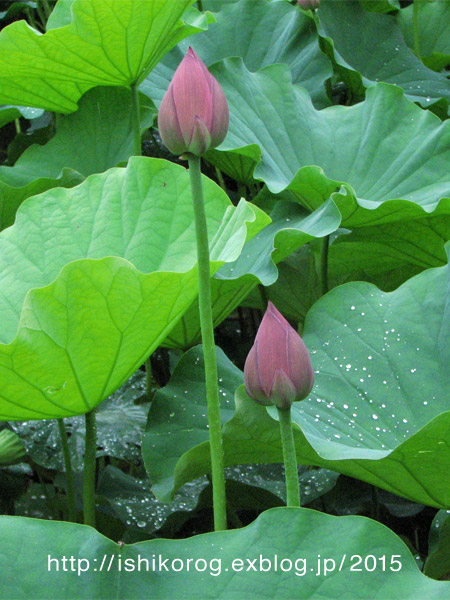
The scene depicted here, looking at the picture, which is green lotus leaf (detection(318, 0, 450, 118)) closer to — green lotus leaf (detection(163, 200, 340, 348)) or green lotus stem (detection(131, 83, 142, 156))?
green lotus stem (detection(131, 83, 142, 156))

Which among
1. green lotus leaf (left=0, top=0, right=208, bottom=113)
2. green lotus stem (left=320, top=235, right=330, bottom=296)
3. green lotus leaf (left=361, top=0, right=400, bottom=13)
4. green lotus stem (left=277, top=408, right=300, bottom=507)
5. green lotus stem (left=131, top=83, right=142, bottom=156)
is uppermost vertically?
green lotus leaf (left=0, top=0, right=208, bottom=113)

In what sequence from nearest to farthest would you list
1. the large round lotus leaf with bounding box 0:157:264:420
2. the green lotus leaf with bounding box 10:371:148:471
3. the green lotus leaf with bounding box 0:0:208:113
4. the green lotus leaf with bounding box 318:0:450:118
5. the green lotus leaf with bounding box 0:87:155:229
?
the large round lotus leaf with bounding box 0:157:264:420
the green lotus leaf with bounding box 0:0:208:113
the green lotus leaf with bounding box 10:371:148:471
the green lotus leaf with bounding box 0:87:155:229
the green lotus leaf with bounding box 318:0:450:118

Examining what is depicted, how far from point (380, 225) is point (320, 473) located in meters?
0.45

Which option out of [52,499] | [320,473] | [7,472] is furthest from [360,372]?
[7,472]

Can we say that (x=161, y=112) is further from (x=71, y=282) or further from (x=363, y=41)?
(x=363, y=41)

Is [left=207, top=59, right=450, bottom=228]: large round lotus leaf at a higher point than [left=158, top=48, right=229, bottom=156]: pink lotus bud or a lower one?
lower

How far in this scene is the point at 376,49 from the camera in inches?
77.1

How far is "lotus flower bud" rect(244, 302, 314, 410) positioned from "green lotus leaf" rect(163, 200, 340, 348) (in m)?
0.41

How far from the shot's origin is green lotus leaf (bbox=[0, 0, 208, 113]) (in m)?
1.19

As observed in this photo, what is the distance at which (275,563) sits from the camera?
2.06 feet

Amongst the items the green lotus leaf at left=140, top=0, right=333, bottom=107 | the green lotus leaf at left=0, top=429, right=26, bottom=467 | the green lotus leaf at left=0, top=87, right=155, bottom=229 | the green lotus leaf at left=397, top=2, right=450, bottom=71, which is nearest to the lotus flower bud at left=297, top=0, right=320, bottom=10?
the green lotus leaf at left=140, top=0, right=333, bottom=107

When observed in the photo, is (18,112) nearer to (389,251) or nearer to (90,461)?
(389,251)

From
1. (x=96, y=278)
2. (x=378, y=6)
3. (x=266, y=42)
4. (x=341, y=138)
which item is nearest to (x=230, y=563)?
(x=96, y=278)

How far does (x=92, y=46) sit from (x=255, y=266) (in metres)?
0.46
